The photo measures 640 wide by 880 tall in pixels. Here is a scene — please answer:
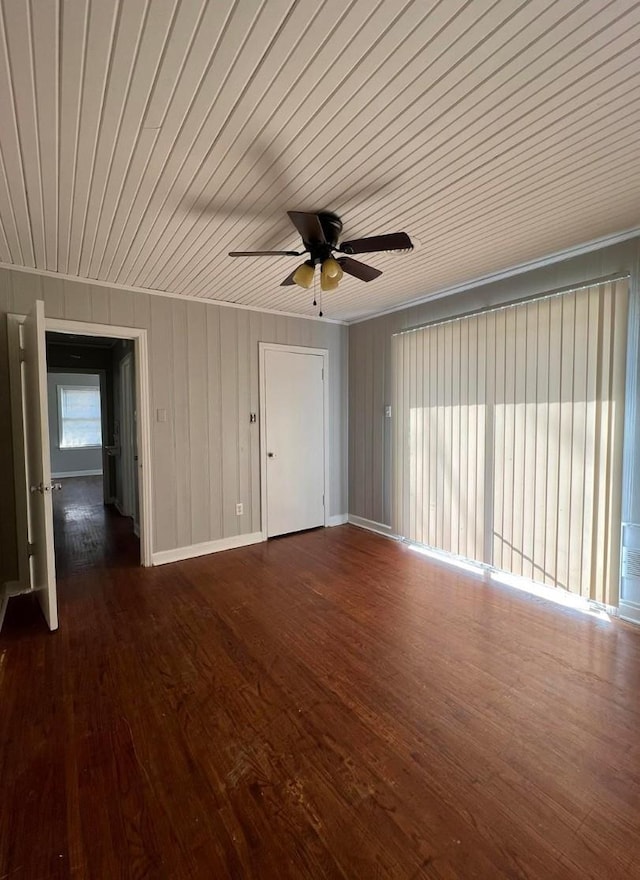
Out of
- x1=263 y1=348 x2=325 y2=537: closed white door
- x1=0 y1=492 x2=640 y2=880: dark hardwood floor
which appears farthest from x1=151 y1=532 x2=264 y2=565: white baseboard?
x1=0 y1=492 x2=640 y2=880: dark hardwood floor

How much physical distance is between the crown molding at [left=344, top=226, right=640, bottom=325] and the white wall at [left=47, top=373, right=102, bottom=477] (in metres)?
7.76

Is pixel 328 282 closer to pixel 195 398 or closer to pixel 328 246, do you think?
pixel 328 246

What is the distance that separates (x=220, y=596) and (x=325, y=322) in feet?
10.8

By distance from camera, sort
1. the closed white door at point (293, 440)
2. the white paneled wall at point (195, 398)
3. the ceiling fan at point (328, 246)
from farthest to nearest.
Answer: the closed white door at point (293, 440) → the white paneled wall at point (195, 398) → the ceiling fan at point (328, 246)

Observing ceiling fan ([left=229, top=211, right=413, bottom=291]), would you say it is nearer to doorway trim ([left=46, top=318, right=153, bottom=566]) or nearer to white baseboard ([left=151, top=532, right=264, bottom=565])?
Answer: doorway trim ([left=46, top=318, right=153, bottom=566])

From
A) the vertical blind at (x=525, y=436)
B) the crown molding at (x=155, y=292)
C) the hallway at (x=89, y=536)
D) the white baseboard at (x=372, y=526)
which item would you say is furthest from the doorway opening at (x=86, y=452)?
the vertical blind at (x=525, y=436)

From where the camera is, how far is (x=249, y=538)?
438 cm

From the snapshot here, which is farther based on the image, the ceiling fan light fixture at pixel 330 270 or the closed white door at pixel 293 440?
the closed white door at pixel 293 440

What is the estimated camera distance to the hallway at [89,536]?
12.9ft

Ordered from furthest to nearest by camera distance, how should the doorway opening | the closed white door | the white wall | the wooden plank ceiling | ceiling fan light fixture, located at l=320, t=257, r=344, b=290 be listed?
the white wall → the closed white door → the doorway opening → ceiling fan light fixture, located at l=320, t=257, r=344, b=290 → the wooden plank ceiling

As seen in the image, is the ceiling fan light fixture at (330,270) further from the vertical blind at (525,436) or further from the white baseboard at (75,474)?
the white baseboard at (75,474)

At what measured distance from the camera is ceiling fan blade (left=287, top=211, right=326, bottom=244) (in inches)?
76.7

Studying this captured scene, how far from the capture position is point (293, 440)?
466 cm

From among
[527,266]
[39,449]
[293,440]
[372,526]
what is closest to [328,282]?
[527,266]
